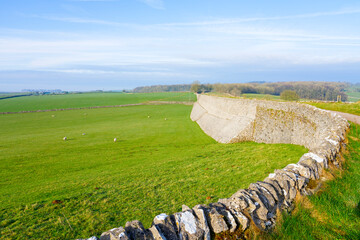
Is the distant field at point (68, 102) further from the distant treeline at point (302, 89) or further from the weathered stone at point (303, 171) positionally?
the weathered stone at point (303, 171)

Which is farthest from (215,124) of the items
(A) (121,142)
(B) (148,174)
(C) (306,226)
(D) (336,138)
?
(C) (306,226)

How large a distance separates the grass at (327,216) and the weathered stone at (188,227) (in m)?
1.37

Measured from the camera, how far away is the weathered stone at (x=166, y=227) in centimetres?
356

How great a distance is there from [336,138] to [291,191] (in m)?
5.73

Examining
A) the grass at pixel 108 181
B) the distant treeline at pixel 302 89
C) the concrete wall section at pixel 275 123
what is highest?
the distant treeline at pixel 302 89

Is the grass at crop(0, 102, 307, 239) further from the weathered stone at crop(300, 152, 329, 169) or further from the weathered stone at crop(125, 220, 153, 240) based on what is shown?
the weathered stone at crop(125, 220, 153, 240)

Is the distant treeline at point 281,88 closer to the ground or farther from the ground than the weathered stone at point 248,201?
farther from the ground

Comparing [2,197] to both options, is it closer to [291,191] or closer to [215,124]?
[291,191]

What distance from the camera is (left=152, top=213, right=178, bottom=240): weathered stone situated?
3.56m

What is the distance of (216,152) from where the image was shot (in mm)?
18781

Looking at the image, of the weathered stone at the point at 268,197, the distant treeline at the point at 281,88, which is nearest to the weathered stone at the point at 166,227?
the weathered stone at the point at 268,197

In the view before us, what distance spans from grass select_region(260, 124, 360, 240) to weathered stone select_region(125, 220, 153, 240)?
2.29 meters

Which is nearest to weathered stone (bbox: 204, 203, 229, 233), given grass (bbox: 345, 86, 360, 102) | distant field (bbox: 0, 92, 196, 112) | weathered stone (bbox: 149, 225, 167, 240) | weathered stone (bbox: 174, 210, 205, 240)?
weathered stone (bbox: 174, 210, 205, 240)

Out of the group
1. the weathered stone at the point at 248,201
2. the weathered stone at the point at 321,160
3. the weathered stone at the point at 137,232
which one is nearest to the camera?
the weathered stone at the point at 137,232
